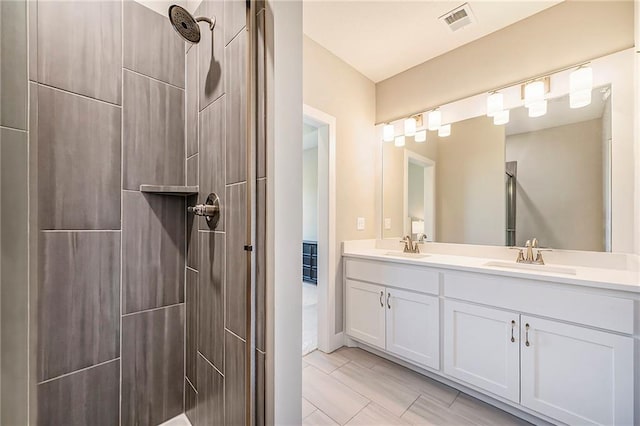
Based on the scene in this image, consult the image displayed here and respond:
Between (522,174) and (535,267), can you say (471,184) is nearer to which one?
(522,174)

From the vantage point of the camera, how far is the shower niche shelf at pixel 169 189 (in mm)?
1278

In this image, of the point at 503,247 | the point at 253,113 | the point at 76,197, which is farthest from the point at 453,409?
the point at 76,197

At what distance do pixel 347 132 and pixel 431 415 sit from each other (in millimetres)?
2252

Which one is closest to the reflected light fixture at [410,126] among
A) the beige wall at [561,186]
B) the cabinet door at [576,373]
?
the beige wall at [561,186]

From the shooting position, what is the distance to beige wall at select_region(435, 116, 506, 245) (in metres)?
2.10

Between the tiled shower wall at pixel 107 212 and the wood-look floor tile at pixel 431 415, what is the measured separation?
1.34 m

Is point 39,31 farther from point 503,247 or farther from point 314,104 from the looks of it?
point 503,247

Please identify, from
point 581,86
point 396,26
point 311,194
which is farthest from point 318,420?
point 311,194

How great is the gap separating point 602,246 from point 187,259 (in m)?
2.47

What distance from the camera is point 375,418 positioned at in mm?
1565

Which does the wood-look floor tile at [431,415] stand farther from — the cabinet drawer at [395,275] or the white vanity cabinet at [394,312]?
the cabinet drawer at [395,275]

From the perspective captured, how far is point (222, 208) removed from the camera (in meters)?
1.13

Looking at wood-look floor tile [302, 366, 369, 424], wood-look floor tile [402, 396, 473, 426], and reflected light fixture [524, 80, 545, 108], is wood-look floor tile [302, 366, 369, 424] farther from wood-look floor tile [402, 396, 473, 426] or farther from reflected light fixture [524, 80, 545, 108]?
reflected light fixture [524, 80, 545, 108]

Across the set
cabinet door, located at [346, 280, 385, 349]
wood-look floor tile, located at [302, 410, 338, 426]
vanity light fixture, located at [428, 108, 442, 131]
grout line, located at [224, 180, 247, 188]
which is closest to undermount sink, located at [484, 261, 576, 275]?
cabinet door, located at [346, 280, 385, 349]
